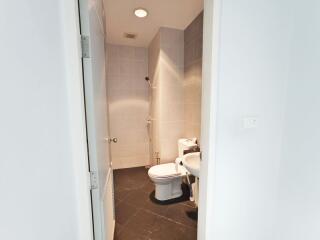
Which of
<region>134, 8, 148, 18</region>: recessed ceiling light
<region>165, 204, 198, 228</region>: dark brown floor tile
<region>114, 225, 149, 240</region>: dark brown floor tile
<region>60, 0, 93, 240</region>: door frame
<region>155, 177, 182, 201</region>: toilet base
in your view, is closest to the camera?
<region>60, 0, 93, 240</region>: door frame

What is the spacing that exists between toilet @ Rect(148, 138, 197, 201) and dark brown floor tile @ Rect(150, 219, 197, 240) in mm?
417

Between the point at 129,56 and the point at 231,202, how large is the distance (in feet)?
9.46

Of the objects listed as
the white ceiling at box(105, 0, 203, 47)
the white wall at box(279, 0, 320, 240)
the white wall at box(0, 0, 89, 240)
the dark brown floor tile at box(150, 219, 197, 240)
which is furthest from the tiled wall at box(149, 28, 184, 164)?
the white wall at box(0, 0, 89, 240)

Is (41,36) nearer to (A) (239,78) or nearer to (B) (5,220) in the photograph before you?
(B) (5,220)

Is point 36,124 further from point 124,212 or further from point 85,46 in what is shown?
point 124,212

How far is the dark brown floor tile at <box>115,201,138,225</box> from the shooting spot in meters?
1.79

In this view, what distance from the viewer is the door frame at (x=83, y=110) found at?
69 centimetres

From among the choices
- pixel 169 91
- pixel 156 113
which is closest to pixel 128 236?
pixel 156 113

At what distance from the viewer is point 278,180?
1220 millimetres

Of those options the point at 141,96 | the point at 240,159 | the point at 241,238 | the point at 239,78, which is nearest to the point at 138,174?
the point at 141,96

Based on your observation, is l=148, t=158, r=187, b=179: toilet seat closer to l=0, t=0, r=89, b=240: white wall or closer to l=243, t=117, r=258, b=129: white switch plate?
l=243, t=117, r=258, b=129: white switch plate

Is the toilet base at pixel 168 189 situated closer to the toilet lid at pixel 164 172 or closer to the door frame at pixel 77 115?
the toilet lid at pixel 164 172

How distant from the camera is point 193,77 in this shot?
7.40 feet

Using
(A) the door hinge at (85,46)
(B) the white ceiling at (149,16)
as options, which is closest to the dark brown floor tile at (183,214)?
(A) the door hinge at (85,46)
